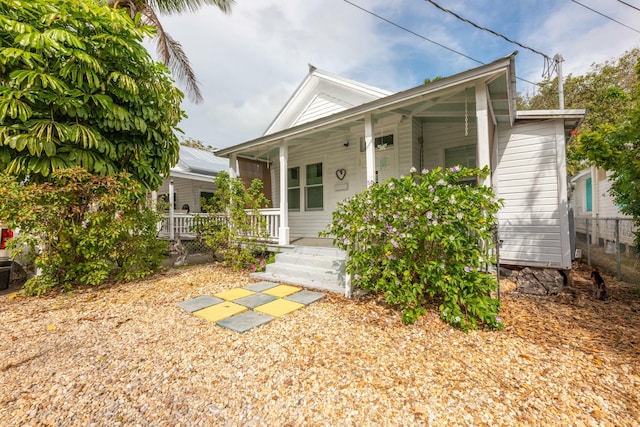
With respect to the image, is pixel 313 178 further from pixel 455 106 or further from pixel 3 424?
pixel 3 424

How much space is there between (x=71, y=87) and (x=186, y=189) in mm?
9523

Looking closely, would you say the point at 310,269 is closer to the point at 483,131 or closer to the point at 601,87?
the point at 483,131

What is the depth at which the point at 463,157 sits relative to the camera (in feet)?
18.7

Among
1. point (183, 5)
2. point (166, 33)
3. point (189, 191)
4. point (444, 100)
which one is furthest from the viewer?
point (189, 191)

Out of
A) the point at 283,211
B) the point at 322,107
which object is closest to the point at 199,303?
the point at 283,211

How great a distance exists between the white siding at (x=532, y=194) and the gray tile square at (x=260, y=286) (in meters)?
4.20

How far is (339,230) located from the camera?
373 centimetres

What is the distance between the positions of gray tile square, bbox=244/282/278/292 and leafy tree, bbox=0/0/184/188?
291cm

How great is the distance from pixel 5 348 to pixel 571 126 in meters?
8.27

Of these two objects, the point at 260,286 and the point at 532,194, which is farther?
the point at 532,194

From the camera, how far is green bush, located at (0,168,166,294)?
150 inches

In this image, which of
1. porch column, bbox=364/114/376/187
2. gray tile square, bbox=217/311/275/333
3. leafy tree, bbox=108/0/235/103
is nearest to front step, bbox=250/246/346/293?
gray tile square, bbox=217/311/275/333

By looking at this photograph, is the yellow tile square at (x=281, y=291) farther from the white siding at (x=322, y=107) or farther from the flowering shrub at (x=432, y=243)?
the white siding at (x=322, y=107)

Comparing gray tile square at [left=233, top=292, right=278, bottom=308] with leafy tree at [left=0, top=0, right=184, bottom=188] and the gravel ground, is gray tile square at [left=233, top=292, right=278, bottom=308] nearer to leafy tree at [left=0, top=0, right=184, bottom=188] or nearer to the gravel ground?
the gravel ground
